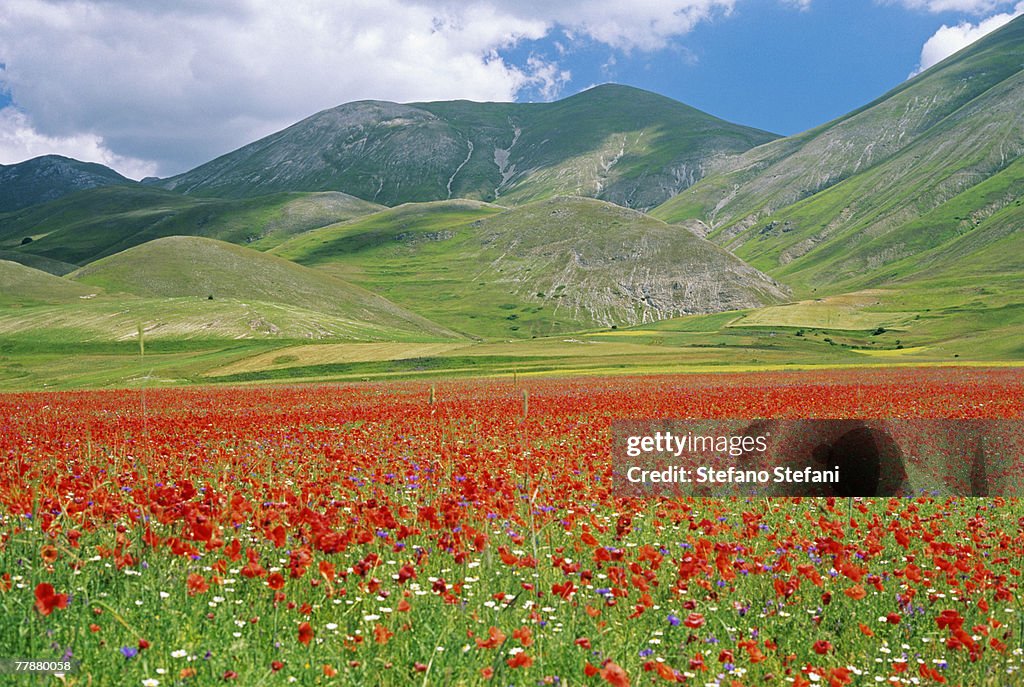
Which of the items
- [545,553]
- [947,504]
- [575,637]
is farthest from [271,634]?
[947,504]

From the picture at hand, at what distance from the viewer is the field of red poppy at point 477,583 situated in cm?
520

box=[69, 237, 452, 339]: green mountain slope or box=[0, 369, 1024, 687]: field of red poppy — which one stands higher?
box=[69, 237, 452, 339]: green mountain slope

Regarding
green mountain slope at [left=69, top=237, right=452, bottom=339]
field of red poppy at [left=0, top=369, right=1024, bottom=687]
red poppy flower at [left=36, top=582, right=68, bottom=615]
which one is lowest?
field of red poppy at [left=0, top=369, right=1024, bottom=687]

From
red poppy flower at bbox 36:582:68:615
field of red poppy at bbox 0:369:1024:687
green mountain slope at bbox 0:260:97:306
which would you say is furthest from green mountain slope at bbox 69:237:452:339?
red poppy flower at bbox 36:582:68:615

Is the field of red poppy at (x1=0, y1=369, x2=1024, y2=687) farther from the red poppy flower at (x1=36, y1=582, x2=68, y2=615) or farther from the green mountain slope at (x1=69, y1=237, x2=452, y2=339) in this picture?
the green mountain slope at (x1=69, y1=237, x2=452, y2=339)

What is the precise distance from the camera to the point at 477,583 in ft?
23.6

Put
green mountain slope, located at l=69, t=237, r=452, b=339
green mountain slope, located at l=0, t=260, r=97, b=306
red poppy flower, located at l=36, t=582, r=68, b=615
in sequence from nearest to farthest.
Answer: red poppy flower, located at l=36, t=582, r=68, b=615 → green mountain slope, located at l=0, t=260, r=97, b=306 → green mountain slope, located at l=69, t=237, r=452, b=339

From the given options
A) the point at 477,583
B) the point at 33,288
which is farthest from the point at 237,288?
the point at 477,583

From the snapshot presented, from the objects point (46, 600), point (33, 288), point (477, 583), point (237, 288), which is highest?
point (33, 288)

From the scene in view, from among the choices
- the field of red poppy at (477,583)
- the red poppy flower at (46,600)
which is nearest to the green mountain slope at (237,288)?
the field of red poppy at (477,583)

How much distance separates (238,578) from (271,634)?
4.16 ft

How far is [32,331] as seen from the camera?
126 metres

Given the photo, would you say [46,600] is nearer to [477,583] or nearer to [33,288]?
[477,583]

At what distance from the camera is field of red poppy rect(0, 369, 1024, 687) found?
17.1 feet
